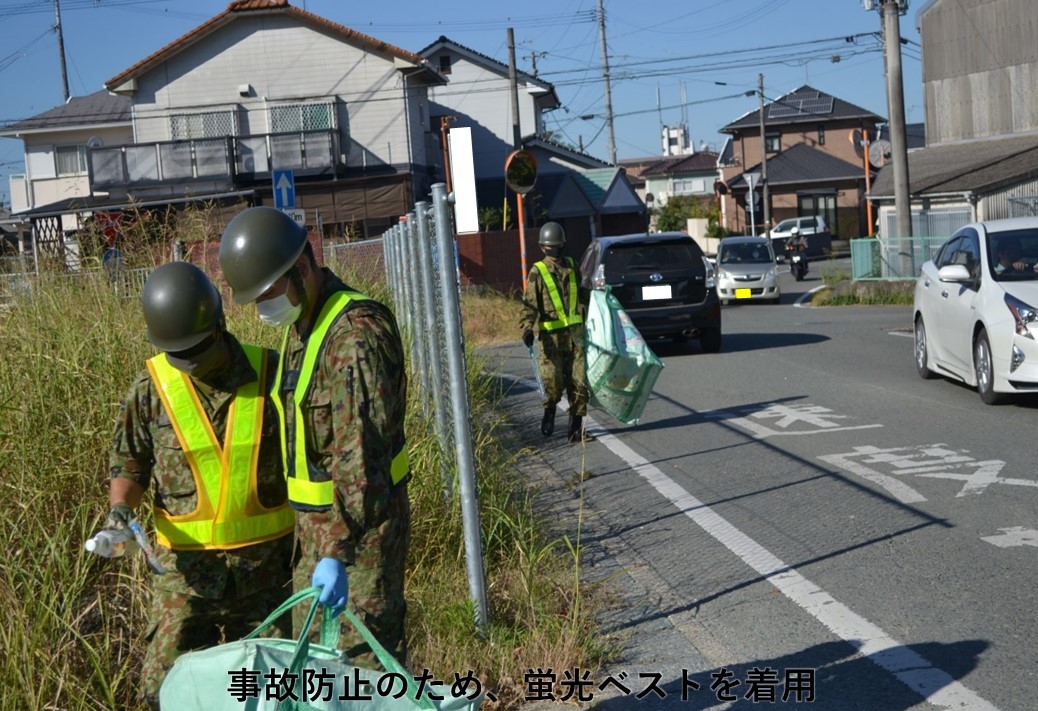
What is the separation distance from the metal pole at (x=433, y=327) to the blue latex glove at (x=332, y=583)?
117 inches

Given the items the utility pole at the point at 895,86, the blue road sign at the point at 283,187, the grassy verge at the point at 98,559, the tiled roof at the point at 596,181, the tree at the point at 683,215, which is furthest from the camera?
the tree at the point at 683,215

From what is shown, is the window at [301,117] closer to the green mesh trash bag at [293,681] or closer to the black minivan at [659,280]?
the black minivan at [659,280]

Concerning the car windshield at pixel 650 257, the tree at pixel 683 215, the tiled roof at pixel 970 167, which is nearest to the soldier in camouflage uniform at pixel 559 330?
the car windshield at pixel 650 257

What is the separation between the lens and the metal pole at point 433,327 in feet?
19.7

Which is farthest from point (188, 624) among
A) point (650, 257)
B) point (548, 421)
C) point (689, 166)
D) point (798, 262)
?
point (689, 166)

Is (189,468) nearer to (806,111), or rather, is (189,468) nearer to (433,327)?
(433,327)

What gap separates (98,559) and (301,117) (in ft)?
116

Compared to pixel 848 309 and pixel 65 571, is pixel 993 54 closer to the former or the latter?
pixel 848 309

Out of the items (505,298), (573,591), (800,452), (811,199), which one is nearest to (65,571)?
(573,591)

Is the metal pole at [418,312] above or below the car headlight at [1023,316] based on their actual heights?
above

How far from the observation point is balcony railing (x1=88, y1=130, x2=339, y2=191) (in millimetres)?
36781

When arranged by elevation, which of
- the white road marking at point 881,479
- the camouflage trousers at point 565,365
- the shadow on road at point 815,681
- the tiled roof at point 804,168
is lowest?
the shadow on road at point 815,681

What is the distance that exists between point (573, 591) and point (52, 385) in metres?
2.60

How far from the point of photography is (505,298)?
23984 millimetres
